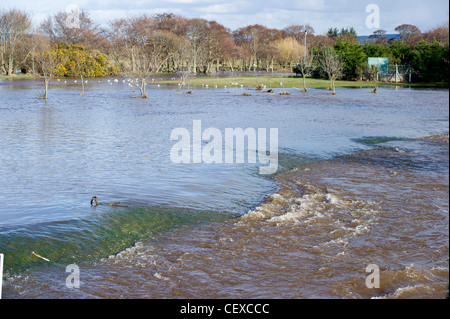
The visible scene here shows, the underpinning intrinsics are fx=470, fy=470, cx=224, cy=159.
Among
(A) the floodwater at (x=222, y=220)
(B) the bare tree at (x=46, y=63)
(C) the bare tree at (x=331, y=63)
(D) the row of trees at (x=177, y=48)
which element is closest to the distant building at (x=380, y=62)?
(D) the row of trees at (x=177, y=48)

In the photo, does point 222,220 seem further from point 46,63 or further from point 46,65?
point 46,63

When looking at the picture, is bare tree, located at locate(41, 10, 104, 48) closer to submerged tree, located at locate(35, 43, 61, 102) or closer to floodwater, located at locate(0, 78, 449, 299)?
submerged tree, located at locate(35, 43, 61, 102)

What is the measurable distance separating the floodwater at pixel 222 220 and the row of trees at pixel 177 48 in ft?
111

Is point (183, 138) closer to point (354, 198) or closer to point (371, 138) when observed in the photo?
point (371, 138)

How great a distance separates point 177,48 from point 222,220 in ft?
244

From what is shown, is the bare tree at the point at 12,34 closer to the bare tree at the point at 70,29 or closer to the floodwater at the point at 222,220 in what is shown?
the bare tree at the point at 70,29

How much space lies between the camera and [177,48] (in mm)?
79312

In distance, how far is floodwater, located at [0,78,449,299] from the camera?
19.0 feet

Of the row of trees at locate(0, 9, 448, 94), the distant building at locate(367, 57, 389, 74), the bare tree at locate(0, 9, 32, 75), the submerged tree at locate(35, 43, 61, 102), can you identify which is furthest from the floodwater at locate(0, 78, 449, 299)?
the bare tree at locate(0, 9, 32, 75)

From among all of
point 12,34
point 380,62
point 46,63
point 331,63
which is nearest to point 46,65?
point 46,63

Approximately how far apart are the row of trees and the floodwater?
33.9m

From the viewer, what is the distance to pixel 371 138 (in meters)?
18.0

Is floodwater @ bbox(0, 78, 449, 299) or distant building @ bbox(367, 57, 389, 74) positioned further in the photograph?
distant building @ bbox(367, 57, 389, 74)
